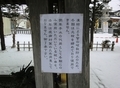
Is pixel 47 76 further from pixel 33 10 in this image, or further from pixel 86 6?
pixel 86 6

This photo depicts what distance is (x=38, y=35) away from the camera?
203 centimetres

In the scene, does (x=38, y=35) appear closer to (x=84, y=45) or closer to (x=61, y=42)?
(x=61, y=42)

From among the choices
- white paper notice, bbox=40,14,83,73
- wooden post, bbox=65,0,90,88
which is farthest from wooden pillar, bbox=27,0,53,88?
wooden post, bbox=65,0,90,88

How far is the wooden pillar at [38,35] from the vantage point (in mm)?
1985

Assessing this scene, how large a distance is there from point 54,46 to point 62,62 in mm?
253

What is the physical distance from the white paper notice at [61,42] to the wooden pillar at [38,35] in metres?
0.07

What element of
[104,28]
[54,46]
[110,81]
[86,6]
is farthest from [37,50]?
[104,28]

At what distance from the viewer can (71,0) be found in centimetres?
192

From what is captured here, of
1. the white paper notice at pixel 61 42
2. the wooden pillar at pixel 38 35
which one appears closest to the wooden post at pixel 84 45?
the white paper notice at pixel 61 42

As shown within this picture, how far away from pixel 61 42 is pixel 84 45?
1.06ft

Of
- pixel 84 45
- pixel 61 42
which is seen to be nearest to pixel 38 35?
pixel 61 42

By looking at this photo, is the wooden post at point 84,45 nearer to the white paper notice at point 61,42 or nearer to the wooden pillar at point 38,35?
the white paper notice at point 61,42

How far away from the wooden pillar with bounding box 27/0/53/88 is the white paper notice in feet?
0.23

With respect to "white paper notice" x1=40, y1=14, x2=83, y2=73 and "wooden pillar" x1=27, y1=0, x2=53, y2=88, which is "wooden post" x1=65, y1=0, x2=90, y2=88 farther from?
"wooden pillar" x1=27, y1=0, x2=53, y2=88
